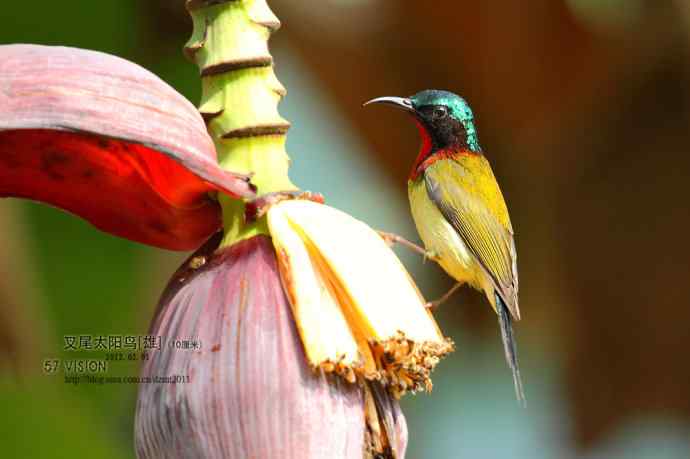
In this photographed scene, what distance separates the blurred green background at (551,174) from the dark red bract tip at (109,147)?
4.10 feet

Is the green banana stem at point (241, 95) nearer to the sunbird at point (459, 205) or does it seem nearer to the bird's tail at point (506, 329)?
the bird's tail at point (506, 329)

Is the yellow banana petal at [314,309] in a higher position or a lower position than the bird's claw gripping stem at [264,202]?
lower

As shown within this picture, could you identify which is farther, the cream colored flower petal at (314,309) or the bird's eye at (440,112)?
the bird's eye at (440,112)

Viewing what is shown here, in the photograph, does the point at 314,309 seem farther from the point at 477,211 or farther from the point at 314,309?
the point at 477,211

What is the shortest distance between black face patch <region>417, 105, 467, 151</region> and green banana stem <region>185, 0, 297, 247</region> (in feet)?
4.16

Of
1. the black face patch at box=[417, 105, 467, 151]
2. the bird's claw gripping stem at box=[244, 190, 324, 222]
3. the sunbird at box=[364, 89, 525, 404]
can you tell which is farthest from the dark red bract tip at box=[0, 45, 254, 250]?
the black face patch at box=[417, 105, 467, 151]

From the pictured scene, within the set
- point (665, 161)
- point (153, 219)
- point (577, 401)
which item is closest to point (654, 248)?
point (665, 161)

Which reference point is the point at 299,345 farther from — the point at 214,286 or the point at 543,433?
the point at 543,433

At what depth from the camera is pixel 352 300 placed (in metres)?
0.74

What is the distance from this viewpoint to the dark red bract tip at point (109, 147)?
692mm

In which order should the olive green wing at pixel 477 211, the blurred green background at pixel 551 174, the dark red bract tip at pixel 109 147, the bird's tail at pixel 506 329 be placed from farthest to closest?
1. the blurred green background at pixel 551 174
2. the olive green wing at pixel 477 211
3. the bird's tail at pixel 506 329
4. the dark red bract tip at pixel 109 147

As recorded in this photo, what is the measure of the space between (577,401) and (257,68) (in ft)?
6.55

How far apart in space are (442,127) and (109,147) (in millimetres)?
1385

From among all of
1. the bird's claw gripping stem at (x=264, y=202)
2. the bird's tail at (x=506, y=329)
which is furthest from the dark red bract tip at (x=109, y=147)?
the bird's tail at (x=506, y=329)
